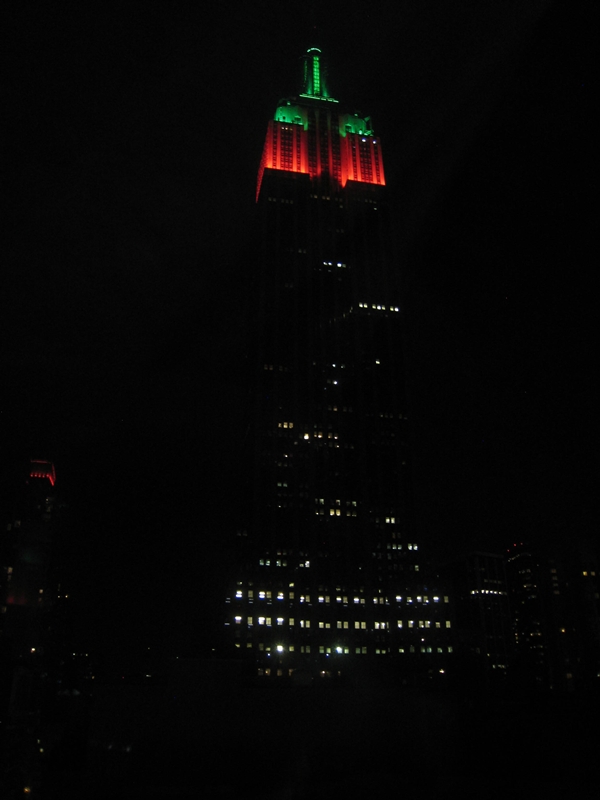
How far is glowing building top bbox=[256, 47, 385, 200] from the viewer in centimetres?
10481

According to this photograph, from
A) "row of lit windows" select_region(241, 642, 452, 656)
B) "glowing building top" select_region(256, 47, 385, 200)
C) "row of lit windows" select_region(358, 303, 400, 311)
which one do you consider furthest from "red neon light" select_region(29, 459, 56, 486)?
"glowing building top" select_region(256, 47, 385, 200)

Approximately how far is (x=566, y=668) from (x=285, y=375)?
57.2 m

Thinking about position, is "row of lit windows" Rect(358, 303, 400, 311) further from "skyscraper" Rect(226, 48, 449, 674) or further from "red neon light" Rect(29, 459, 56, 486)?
"red neon light" Rect(29, 459, 56, 486)

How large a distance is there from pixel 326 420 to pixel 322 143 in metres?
50.5

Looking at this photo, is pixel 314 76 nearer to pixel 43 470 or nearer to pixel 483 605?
pixel 43 470

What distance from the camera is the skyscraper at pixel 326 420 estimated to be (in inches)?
3209

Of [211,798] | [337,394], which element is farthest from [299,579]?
[211,798]

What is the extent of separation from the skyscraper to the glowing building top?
246 millimetres

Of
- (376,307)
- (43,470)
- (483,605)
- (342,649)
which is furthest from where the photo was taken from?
(483,605)

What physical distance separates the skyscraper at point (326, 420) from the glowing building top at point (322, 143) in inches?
9.7

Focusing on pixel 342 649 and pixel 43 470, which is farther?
pixel 43 470

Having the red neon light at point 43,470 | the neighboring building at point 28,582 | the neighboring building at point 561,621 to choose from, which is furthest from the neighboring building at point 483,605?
the red neon light at point 43,470

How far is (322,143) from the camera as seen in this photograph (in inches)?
4213

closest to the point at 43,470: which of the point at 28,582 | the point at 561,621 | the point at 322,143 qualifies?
the point at 28,582
